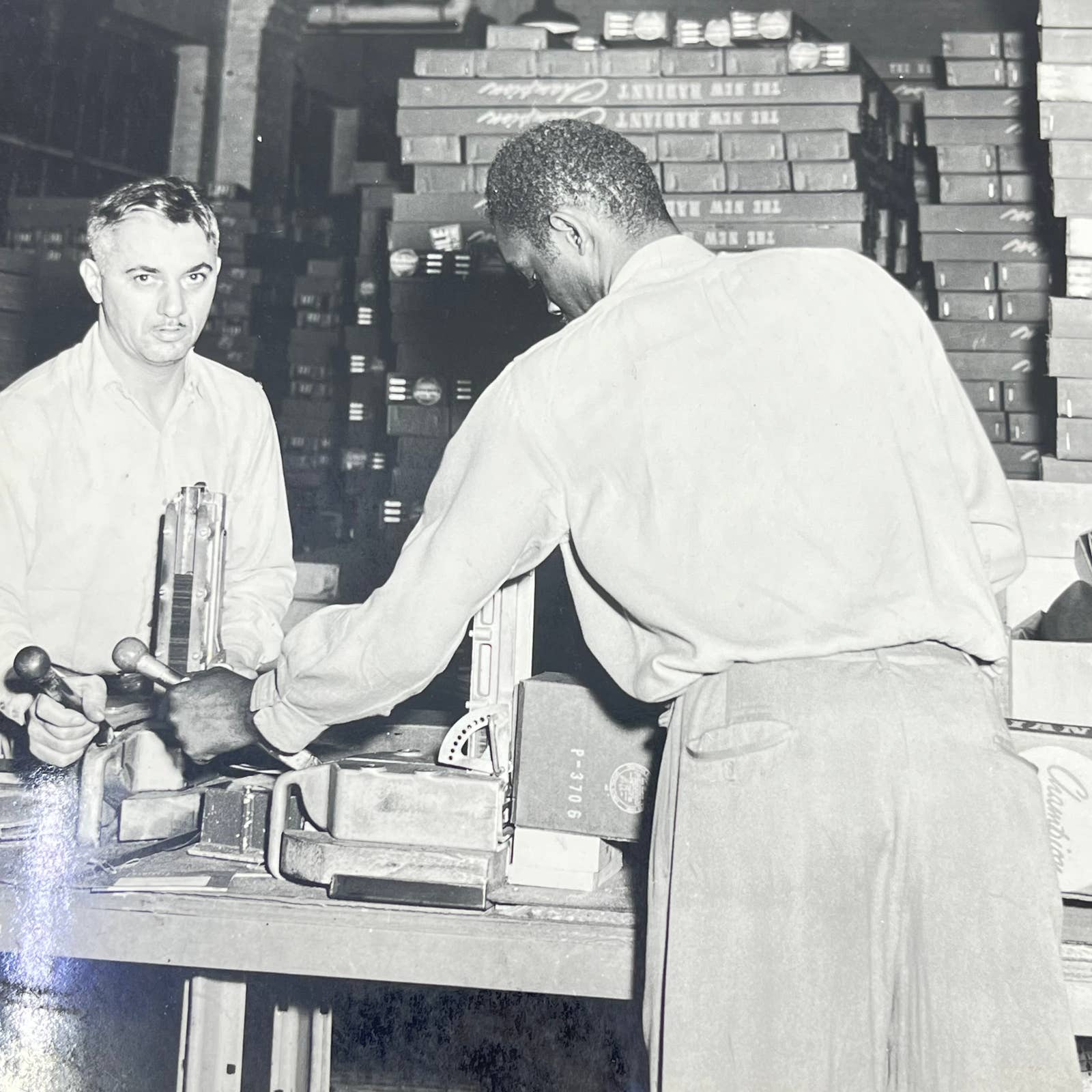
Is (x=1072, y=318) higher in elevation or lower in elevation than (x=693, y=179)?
lower

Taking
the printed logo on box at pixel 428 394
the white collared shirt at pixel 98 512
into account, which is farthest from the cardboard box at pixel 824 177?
the white collared shirt at pixel 98 512

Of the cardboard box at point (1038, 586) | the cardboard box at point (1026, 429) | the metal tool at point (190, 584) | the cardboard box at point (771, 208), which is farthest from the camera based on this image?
the cardboard box at point (1026, 429)

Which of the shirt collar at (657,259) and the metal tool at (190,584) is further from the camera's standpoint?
the metal tool at (190,584)

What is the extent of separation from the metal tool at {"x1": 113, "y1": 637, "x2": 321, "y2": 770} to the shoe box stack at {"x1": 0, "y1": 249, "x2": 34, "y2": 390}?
949 millimetres

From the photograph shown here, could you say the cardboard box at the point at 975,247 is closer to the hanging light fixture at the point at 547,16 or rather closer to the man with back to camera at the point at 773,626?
the man with back to camera at the point at 773,626

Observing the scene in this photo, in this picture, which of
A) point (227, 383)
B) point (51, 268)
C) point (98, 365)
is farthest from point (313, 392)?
→ point (98, 365)

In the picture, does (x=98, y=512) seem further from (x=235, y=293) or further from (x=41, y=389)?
(x=235, y=293)

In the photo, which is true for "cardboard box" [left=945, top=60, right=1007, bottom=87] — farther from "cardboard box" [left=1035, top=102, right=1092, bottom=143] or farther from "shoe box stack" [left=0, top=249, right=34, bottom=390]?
"shoe box stack" [left=0, top=249, right=34, bottom=390]

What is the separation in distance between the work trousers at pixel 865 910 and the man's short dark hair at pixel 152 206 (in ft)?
4.78

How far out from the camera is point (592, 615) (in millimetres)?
1572

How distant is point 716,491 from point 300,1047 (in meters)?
1.59

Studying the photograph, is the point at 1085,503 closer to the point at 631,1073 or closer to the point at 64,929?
the point at 631,1073

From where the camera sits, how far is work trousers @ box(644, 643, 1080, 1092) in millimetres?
1266

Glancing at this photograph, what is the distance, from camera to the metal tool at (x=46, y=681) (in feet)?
5.53
